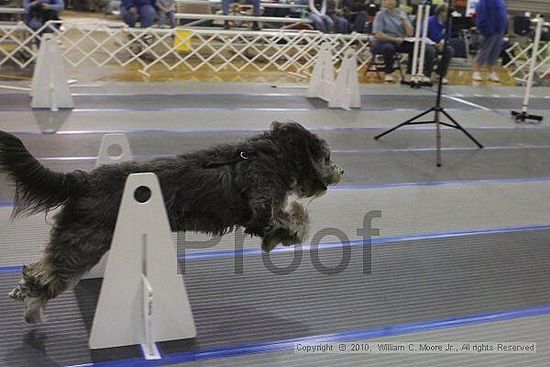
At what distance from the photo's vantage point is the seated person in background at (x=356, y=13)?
13.5 metres

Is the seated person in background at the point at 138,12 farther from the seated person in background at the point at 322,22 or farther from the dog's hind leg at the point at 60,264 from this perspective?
the dog's hind leg at the point at 60,264

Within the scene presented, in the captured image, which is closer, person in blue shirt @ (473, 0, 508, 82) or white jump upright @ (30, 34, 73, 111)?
white jump upright @ (30, 34, 73, 111)

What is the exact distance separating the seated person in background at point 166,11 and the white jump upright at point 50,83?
4.81 metres

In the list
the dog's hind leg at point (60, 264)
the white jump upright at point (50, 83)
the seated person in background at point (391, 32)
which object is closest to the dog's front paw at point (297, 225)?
the dog's hind leg at point (60, 264)

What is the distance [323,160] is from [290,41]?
8797 mm

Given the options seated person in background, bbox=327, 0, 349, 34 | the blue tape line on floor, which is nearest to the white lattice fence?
seated person in background, bbox=327, 0, 349, 34

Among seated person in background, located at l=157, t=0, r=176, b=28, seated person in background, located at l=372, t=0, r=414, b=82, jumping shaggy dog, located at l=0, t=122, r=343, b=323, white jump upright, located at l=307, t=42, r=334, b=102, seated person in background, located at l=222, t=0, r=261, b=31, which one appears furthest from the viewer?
seated person in background, located at l=222, t=0, r=261, b=31

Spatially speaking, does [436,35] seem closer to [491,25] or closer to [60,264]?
[491,25]

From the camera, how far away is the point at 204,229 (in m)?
2.53

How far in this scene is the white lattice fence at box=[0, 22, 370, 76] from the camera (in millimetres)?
10039

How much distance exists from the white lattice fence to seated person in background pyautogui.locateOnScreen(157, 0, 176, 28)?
50 centimetres

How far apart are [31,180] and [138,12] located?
31.4 ft

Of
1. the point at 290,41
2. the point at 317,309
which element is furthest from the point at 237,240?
the point at 290,41

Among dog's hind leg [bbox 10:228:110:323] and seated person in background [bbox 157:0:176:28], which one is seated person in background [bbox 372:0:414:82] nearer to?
seated person in background [bbox 157:0:176:28]
